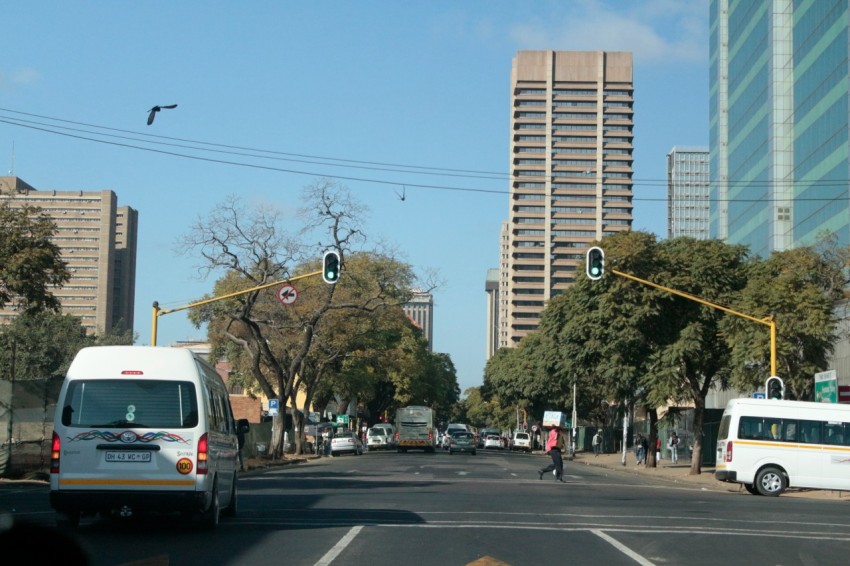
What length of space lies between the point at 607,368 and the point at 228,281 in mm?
27065

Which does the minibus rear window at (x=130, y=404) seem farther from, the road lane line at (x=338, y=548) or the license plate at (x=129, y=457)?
the road lane line at (x=338, y=548)

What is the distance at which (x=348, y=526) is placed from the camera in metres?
15.8

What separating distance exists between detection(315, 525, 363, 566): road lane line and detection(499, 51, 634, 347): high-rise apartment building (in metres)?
179

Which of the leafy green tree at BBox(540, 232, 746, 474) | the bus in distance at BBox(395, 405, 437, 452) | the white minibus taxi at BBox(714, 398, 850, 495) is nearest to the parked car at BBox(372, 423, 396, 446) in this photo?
the bus in distance at BBox(395, 405, 437, 452)

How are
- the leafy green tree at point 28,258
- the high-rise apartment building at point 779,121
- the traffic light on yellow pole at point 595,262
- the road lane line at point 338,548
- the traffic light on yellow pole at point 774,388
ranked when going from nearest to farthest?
the road lane line at point 338,548 < the traffic light on yellow pole at point 595,262 < the leafy green tree at point 28,258 < the traffic light on yellow pole at point 774,388 < the high-rise apartment building at point 779,121

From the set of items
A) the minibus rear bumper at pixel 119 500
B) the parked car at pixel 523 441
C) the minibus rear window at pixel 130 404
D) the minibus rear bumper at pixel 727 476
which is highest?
the minibus rear window at pixel 130 404

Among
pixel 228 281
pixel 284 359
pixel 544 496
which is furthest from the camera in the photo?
pixel 228 281

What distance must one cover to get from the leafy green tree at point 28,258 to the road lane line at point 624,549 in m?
18.1

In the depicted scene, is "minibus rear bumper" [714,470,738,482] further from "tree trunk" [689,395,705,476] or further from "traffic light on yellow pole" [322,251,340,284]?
"tree trunk" [689,395,705,476]

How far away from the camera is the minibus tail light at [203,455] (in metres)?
14.2

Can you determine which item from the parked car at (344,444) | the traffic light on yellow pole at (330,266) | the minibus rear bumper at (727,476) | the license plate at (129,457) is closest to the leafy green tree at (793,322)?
the minibus rear bumper at (727,476)

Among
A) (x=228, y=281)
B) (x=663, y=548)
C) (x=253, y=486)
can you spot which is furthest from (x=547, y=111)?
(x=663, y=548)

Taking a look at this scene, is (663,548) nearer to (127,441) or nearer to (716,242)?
(127,441)

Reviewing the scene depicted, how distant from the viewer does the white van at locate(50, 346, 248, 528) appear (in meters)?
14.0
